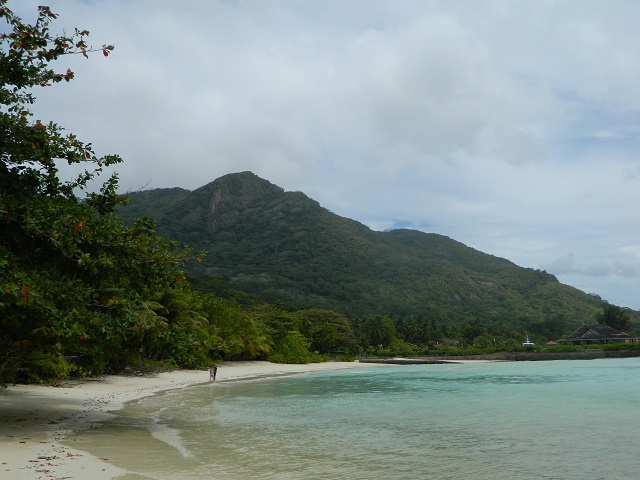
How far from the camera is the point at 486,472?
10656mm

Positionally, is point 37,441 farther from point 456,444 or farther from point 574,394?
point 574,394

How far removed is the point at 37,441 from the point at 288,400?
1544 centimetres

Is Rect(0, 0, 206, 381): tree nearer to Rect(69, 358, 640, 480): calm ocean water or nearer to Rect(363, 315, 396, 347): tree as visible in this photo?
Rect(69, 358, 640, 480): calm ocean water

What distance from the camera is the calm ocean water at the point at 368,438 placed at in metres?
10.5

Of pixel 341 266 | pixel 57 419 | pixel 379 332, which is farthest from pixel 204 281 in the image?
pixel 57 419

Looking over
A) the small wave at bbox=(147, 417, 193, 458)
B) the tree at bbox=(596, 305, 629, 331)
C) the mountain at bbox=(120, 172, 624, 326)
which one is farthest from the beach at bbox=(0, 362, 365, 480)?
the tree at bbox=(596, 305, 629, 331)

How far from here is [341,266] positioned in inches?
6171

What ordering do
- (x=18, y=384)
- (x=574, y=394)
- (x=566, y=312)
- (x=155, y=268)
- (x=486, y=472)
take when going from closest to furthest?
(x=486, y=472)
(x=155, y=268)
(x=18, y=384)
(x=574, y=394)
(x=566, y=312)

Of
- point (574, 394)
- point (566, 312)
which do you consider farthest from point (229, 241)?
point (574, 394)

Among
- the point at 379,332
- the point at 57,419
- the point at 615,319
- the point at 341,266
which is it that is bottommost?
the point at 57,419

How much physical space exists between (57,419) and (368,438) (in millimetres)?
8545

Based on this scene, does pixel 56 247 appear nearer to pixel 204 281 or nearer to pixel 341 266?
pixel 204 281

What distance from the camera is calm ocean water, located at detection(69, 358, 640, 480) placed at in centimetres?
1050

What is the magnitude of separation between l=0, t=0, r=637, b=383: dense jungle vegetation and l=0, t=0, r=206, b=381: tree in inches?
1.3
